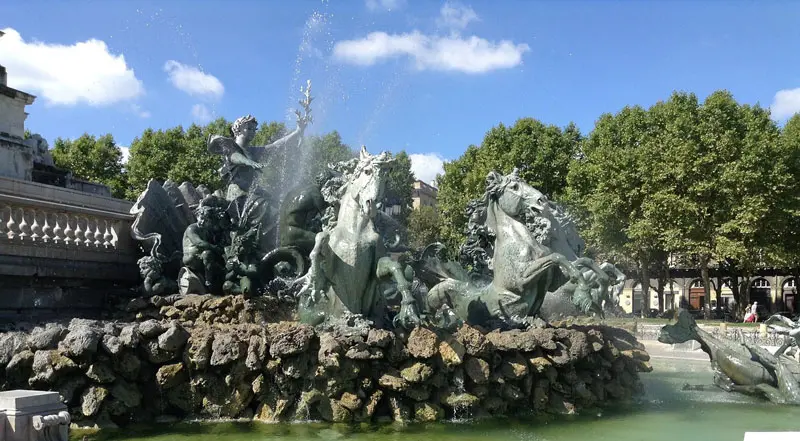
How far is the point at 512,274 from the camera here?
9.27 meters

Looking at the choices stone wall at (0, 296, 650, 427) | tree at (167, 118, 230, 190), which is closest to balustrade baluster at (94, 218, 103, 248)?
stone wall at (0, 296, 650, 427)

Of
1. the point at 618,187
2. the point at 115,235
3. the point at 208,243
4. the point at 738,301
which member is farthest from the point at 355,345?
the point at 738,301

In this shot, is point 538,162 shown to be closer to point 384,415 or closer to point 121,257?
point 121,257

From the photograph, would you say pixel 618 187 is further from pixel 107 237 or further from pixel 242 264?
pixel 107 237

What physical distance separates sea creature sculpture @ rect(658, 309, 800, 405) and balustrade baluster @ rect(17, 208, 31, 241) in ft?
29.7

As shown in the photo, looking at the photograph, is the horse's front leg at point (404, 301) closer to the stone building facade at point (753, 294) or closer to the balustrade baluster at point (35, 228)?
the balustrade baluster at point (35, 228)

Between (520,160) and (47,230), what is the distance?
99.5 ft

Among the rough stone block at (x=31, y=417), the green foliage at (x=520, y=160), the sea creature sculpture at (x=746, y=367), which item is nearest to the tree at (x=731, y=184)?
the green foliage at (x=520, y=160)

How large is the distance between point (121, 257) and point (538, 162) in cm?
2908

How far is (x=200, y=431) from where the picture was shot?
6.78 meters

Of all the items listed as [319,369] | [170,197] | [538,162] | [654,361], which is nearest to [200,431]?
[319,369]

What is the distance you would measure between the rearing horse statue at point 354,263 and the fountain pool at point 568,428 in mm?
1434

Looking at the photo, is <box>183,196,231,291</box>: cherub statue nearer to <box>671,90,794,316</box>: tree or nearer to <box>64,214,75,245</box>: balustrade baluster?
<box>64,214,75,245</box>: balustrade baluster

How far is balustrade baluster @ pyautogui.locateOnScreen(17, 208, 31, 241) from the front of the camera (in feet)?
30.3
